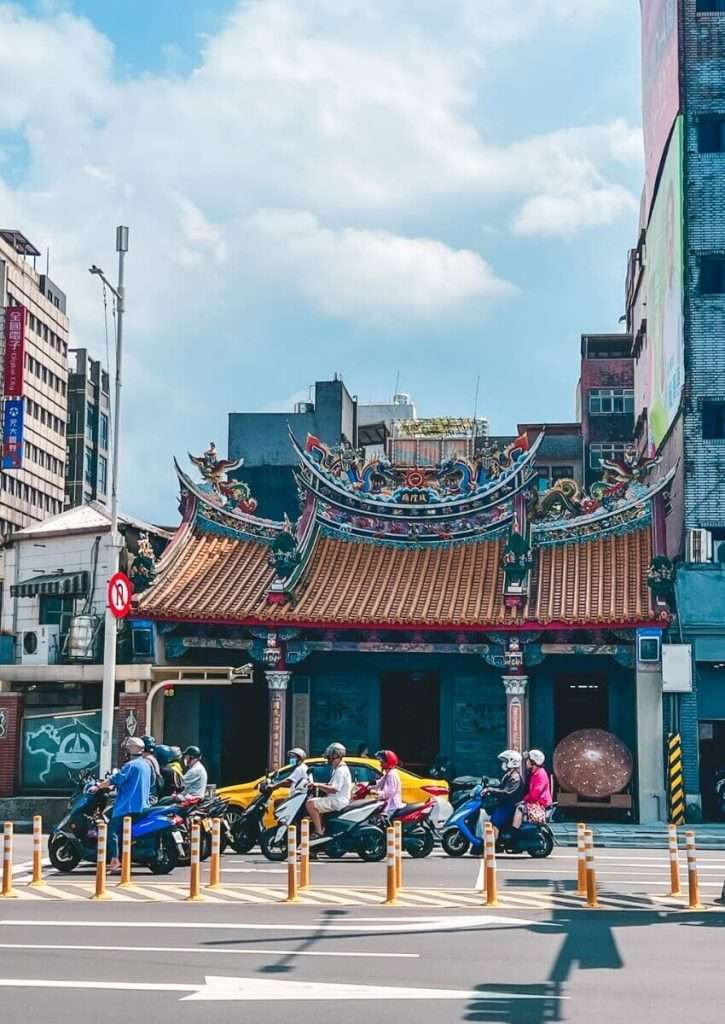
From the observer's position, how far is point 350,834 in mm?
20203

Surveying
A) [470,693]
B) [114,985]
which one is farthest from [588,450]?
[114,985]

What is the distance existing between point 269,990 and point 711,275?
26.8 metres

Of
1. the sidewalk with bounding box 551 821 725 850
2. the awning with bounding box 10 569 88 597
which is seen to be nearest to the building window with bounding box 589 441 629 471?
the awning with bounding box 10 569 88 597

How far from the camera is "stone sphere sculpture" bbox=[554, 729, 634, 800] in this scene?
3011cm

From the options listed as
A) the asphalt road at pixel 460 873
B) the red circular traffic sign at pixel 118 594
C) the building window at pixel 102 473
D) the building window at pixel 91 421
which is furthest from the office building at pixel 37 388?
the asphalt road at pixel 460 873

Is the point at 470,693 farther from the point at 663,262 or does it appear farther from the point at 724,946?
the point at 724,946

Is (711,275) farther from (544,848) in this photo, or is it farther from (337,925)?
(337,925)

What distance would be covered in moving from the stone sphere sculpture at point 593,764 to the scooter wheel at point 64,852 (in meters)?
14.1

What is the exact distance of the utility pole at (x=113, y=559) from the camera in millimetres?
25062

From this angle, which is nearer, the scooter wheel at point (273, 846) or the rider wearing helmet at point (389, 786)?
the rider wearing helmet at point (389, 786)

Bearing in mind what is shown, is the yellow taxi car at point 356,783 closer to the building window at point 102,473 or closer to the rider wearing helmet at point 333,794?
the rider wearing helmet at point 333,794

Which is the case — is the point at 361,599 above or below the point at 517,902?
above

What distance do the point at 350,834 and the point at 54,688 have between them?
12.9 m

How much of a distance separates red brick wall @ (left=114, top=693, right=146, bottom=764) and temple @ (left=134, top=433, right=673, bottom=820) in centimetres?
82
